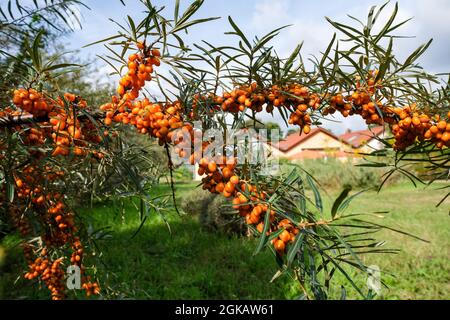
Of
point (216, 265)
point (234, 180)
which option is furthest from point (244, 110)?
point (216, 265)

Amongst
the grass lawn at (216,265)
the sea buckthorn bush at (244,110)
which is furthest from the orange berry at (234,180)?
the grass lawn at (216,265)

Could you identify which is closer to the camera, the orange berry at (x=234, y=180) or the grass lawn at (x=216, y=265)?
the orange berry at (x=234, y=180)

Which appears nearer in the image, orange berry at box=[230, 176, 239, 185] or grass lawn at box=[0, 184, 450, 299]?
orange berry at box=[230, 176, 239, 185]

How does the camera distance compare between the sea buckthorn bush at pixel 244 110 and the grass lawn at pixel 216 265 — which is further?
the grass lawn at pixel 216 265

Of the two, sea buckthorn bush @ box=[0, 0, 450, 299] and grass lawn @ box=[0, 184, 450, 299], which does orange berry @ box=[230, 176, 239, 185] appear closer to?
sea buckthorn bush @ box=[0, 0, 450, 299]

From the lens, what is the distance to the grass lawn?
2846 millimetres

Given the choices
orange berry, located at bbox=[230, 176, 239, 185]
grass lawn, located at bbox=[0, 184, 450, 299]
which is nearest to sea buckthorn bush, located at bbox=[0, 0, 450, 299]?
orange berry, located at bbox=[230, 176, 239, 185]

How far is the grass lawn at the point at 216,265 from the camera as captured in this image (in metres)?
2.85

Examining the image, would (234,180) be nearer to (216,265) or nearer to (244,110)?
(244,110)

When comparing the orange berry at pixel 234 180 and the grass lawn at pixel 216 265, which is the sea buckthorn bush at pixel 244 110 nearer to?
the orange berry at pixel 234 180

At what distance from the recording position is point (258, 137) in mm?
564

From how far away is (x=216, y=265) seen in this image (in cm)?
359

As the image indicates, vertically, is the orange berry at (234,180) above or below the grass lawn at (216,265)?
above
